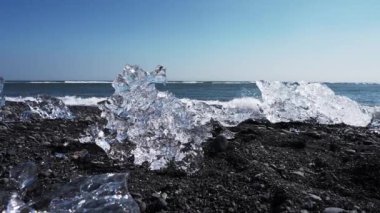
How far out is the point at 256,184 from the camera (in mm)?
2990

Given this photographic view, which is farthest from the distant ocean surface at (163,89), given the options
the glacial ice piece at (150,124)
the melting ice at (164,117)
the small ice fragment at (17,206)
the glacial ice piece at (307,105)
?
the small ice fragment at (17,206)

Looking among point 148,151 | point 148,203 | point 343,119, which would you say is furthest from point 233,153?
point 343,119

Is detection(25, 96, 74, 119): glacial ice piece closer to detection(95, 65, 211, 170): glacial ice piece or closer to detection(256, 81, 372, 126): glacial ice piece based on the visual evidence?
detection(95, 65, 211, 170): glacial ice piece

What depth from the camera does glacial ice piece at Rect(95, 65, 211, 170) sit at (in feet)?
12.3

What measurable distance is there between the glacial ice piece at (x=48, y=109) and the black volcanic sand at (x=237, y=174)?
7.66ft

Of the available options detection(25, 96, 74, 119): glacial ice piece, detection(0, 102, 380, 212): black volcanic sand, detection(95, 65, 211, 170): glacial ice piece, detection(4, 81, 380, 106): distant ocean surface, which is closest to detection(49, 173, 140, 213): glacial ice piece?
detection(0, 102, 380, 212): black volcanic sand

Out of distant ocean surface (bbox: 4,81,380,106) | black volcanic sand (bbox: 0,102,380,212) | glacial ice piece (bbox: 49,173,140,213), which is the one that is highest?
glacial ice piece (bbox: 49,173,140,213)

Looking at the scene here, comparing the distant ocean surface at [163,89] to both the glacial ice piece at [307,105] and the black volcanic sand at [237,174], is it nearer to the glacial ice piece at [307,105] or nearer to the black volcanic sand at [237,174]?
the glacial ice piece at [307,105]

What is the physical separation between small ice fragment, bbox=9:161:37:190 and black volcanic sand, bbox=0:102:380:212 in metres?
0.06

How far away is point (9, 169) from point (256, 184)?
2.11m

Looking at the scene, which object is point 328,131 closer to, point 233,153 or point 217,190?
point 233,153

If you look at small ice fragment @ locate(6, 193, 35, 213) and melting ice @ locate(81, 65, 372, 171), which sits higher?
melting ice @ locate(81, 65, 372, 171)

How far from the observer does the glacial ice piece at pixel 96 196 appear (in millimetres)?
2387

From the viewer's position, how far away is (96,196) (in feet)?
8.26
